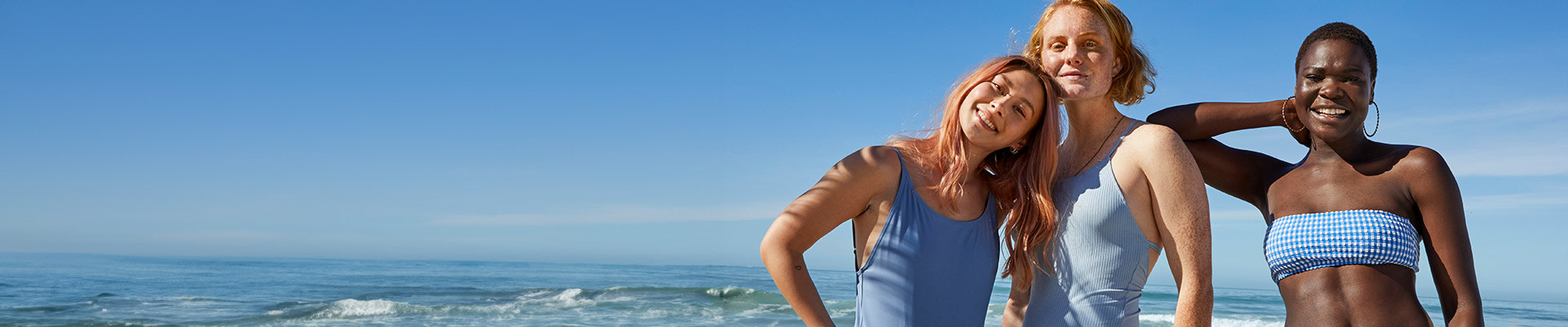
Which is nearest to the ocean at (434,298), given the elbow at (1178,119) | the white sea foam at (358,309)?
the white sea foam at (358,309)

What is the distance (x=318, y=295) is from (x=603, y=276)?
22.3 ft

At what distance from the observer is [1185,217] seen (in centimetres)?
228

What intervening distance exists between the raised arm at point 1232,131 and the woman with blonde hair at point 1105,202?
0.20 meters

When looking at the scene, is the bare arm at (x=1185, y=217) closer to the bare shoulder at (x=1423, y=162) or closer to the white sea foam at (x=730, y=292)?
the bare shoulder at (x=1423, y=162)

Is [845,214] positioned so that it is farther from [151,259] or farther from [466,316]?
[151,259]

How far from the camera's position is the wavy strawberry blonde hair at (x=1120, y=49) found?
8.54 feet

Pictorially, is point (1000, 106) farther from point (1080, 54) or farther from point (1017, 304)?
point (1017, 304)

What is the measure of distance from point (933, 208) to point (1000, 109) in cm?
31

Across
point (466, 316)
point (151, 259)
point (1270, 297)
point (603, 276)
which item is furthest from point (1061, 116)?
point (151, 259)

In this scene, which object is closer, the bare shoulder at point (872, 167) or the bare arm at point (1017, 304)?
the bare shoulder at point (872, 167)

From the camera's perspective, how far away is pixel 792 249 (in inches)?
90.0

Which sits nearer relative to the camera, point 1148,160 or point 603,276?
point 1148,160

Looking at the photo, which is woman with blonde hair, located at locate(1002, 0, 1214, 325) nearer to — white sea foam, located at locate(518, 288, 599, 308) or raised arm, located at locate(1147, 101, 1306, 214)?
raised arm, located at locate(1147, 101, 1306, 214)

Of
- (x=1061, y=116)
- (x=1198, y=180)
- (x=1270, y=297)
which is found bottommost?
(x=1270, y=297)
